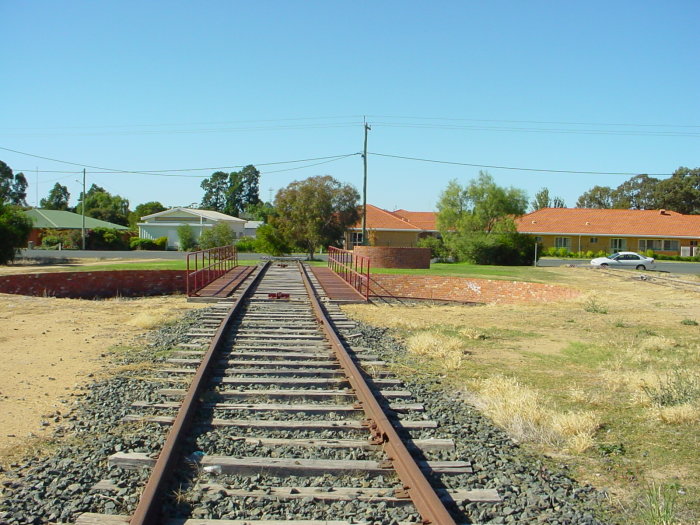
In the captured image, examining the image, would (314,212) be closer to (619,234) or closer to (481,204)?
(481,204)

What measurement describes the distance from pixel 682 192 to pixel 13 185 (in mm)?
105803

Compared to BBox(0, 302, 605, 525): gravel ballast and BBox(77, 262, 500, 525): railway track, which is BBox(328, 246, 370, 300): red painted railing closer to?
BBox(77, 262, 500, 525): railway track

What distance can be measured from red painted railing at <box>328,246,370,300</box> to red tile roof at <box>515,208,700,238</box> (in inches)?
1751

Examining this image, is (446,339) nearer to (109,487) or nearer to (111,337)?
(111,337)

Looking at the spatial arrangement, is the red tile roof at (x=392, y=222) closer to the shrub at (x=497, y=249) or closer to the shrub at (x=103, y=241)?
the shrub at (x=497, y=249)

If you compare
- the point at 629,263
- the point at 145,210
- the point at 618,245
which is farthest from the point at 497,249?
the point at 145,210

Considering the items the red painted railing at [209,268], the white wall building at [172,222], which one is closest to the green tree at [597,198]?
the white wall building at [172,222]

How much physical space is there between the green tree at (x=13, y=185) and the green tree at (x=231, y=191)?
1290 inches

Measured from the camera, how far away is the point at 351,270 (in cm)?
2347

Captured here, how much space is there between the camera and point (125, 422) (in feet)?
21.9

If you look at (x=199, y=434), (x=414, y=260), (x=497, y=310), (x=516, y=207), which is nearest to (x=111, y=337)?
(x=199, y=434)

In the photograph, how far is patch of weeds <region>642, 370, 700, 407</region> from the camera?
25.4 ft

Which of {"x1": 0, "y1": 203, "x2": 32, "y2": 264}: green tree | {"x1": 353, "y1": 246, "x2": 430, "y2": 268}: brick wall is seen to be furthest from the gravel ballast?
{"x1": 0, "y1": 203, "x2": 32, "y2": 264}: green tree

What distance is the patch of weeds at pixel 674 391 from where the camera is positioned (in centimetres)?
773
